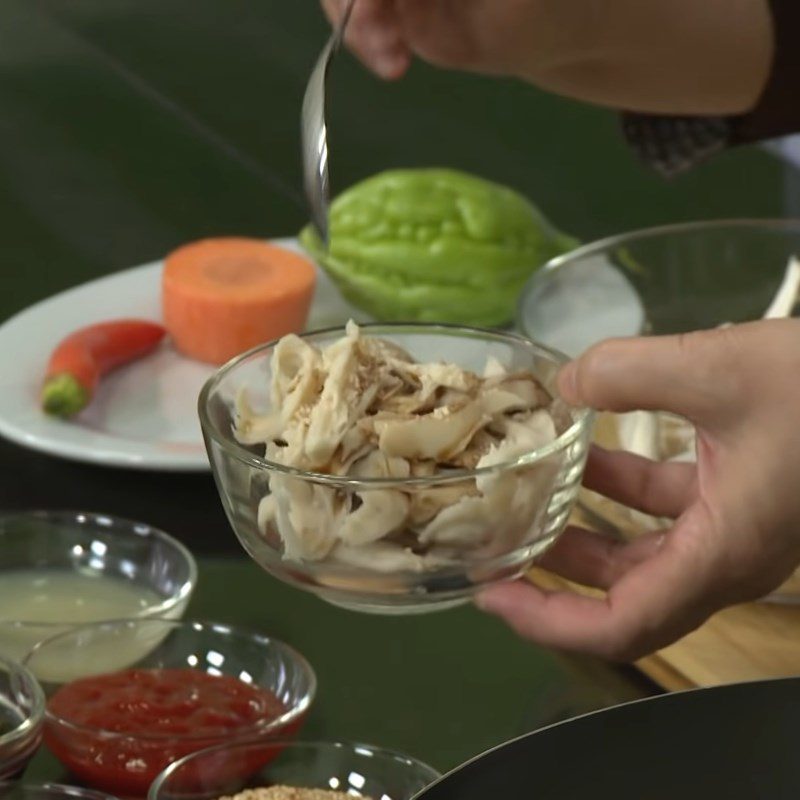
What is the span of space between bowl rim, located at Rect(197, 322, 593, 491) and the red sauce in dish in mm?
155

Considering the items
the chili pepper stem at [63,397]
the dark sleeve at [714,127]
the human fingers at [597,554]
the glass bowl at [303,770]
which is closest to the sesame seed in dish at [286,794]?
the glass bowl at [303,770]

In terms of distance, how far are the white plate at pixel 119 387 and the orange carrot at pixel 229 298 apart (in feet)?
0.08

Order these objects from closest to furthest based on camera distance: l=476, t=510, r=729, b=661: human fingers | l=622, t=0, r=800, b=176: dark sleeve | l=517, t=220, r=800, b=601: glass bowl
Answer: l=476, t=510, r=729, b=661: human fingers, l=517, t=220, r=800, b=601: glass bowl, l=622, t=0, r=800, b=176: dark sleeve

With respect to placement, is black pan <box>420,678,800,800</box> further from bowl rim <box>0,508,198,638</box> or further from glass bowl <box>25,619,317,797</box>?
bowl rim <box>0,508,198,638</box>

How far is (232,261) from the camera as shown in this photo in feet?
5.29

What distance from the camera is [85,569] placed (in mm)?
1200

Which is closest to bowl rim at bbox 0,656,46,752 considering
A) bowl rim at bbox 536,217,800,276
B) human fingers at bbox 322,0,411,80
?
human fingers at bbox 322,0,411,80

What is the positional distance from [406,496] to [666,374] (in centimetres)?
15

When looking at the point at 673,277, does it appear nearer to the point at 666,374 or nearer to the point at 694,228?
the point at 694,228

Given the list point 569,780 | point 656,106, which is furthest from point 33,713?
point 656,106

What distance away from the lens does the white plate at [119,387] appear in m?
1.35

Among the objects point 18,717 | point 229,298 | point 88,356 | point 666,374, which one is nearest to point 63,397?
point 88,356

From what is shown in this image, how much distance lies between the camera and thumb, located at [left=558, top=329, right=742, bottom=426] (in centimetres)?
95

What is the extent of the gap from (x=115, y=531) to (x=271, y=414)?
0.27 metres
